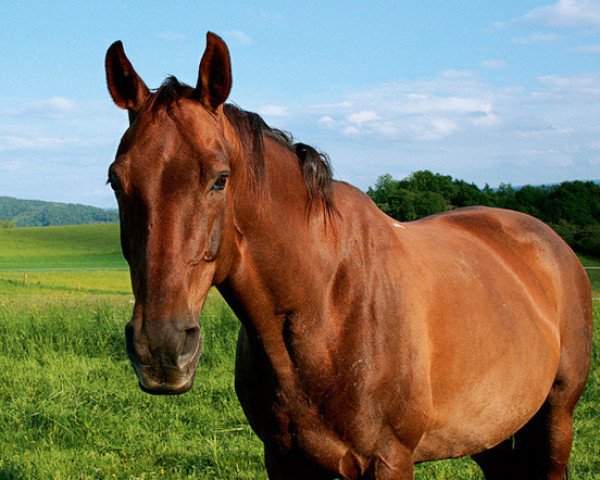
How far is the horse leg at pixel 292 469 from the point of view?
112 inches

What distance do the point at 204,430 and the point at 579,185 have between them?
44.3 ft

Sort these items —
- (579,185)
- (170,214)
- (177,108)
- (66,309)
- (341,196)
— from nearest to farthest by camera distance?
(170,214)
(177,108)
(341,196)
(66,309)
(579,185)

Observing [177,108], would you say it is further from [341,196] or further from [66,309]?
[66,309]

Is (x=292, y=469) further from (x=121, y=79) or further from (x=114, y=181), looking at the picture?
(x=121, y=79)

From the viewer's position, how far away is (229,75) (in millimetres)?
2287

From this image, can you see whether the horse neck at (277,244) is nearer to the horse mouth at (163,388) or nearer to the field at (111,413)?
the horse mouth at (163,388)

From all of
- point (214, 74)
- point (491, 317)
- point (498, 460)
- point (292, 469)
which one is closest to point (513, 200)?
point (498, 460)

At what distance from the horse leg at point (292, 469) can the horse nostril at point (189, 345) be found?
0.96m

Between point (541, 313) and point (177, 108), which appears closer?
point (177, 108)

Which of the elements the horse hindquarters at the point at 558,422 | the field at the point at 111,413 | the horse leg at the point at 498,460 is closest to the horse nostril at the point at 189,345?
the horse hindquarters at the point at 558,422

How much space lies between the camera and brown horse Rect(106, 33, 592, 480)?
2090 mm

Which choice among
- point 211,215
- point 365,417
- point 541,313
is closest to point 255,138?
point 211,215

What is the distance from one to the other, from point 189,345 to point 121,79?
978mm

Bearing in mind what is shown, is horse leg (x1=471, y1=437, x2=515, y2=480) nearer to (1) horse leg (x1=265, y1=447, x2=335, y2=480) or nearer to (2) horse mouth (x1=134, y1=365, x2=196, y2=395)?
(1) horse leg (x1=265, y1=447, x2=335, y2=480)
